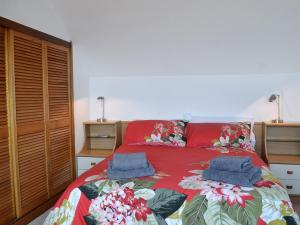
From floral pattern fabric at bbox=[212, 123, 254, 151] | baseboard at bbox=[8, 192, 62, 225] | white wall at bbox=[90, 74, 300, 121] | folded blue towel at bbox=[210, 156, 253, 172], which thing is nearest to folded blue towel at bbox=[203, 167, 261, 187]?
folded blue towel at bbox=[210, 156, 253, 172]

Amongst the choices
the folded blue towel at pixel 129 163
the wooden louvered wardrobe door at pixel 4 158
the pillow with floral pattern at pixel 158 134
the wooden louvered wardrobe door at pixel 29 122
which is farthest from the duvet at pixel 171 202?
the pillow with floral pattern at pixel 158 134

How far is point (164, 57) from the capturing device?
3330 mm

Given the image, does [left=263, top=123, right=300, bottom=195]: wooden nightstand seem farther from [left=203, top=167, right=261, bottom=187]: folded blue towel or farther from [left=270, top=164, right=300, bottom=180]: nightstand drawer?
[left=203, top=167, right=261, bottom=187]: folded blue towel

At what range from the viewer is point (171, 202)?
172 centimetres

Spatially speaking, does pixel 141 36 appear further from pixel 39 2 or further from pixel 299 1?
pixel 299 1

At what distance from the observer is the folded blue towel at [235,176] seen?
1.79 metres

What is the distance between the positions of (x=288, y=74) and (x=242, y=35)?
809mm

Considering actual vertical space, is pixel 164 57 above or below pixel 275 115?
above

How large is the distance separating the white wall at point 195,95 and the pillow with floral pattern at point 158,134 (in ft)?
1.16

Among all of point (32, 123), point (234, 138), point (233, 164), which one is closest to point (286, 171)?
point (234, 138)

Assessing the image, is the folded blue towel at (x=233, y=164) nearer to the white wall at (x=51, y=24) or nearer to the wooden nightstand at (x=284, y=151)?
the wooden nightstand at (x=284, y=151)

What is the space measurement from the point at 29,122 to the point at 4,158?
41cm

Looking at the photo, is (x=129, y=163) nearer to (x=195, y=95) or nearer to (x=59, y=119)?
(x=59, y=119)

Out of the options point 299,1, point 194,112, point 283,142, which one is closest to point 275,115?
point 283,142
